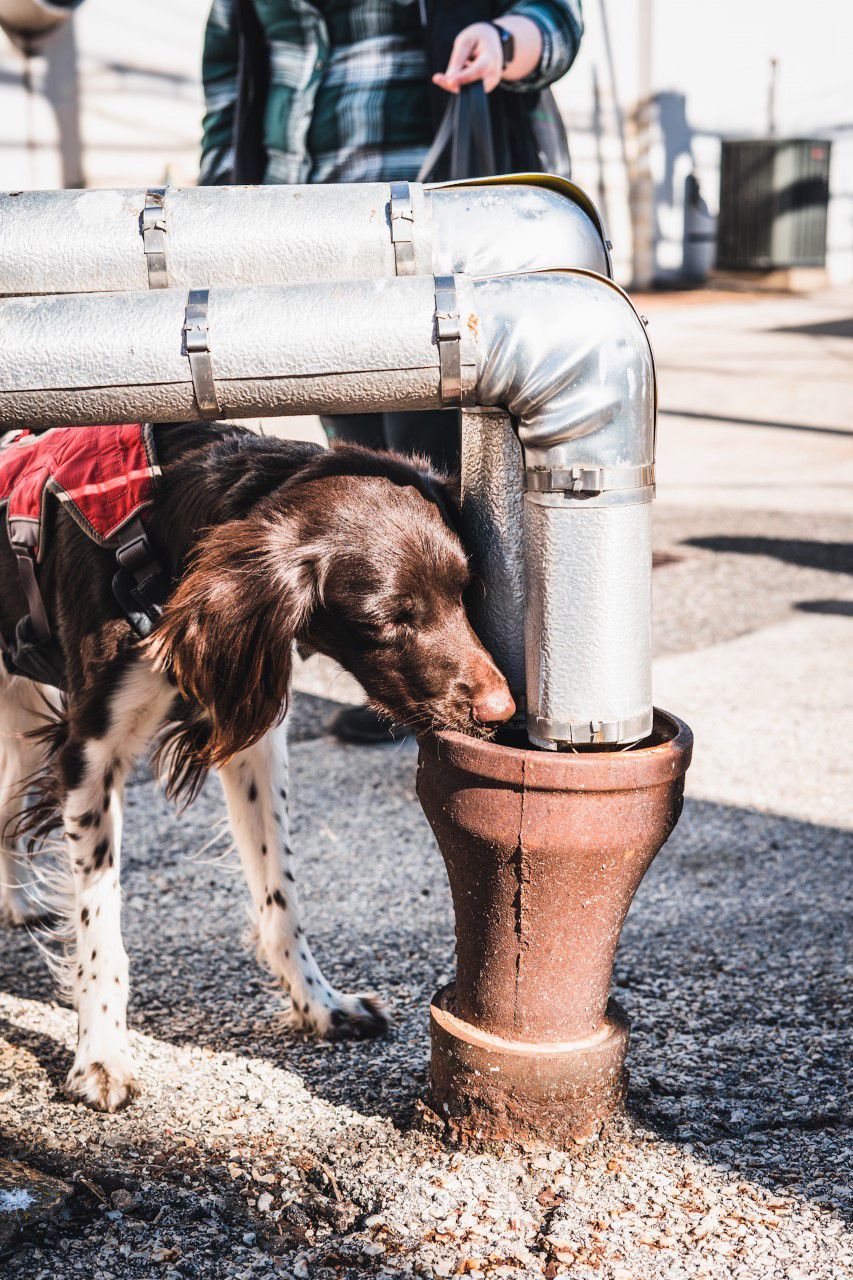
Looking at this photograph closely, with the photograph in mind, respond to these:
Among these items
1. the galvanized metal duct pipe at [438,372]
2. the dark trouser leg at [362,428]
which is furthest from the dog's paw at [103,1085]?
the dark trouser leg at [362,428]

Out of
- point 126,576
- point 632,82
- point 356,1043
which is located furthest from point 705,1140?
point 632,82

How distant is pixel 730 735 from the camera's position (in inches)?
174

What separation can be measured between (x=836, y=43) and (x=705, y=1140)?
27200mm

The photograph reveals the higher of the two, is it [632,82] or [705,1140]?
[632,82]

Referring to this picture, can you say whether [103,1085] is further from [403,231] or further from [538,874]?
[403,231]

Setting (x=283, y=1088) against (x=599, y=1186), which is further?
(x=283, y=1088)

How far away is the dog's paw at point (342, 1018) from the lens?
9.02ft

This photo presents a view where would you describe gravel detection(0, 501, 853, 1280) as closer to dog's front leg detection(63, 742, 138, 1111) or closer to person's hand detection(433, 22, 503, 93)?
dog's front leg detection(63, 742, 138, 1111)

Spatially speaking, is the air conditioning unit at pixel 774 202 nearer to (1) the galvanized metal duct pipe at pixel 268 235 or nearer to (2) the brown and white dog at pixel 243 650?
(2) the brown and white dog at pixel 243 650

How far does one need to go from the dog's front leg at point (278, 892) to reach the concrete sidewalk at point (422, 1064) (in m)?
0.06

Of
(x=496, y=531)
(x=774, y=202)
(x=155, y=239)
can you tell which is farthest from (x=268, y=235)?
(x=774, y=202)

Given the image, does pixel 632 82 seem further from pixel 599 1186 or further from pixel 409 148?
pixel 599 1186

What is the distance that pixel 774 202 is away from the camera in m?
22.5

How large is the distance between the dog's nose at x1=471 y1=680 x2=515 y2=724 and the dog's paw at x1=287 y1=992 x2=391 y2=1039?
0.91 metres
